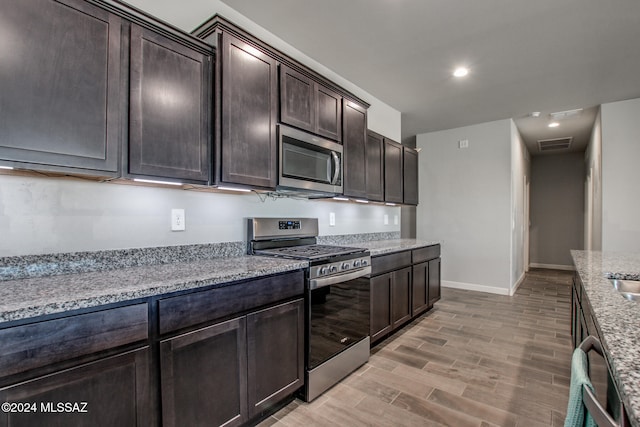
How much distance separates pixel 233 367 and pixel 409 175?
132 inches

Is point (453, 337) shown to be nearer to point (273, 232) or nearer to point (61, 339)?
point (273, 232)

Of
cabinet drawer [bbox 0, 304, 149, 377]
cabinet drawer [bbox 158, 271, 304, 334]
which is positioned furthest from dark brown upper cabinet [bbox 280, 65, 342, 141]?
cabinet drawer [bbox 0, 304, 149, 377]

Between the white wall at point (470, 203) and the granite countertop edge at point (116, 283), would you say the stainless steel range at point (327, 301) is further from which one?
the white wall at point (470, 203)

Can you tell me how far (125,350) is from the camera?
3.90 feet

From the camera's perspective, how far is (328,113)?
8.62 ft

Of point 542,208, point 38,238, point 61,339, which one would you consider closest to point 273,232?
point 38,238

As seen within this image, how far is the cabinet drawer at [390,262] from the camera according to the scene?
107 inches

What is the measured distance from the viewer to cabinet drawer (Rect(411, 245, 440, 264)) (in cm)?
337

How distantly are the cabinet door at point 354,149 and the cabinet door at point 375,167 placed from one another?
16 cm

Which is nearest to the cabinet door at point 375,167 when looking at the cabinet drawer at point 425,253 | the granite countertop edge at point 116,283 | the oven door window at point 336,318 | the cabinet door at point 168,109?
the cabinet drawer at point 425,253

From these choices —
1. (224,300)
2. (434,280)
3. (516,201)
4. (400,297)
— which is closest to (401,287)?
(400,297)

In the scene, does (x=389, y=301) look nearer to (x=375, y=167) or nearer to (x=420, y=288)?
(x=420, y=288)

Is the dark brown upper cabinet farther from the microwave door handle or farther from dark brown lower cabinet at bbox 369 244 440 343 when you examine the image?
dark brown lower cabinet at bbox 369 244 440 343

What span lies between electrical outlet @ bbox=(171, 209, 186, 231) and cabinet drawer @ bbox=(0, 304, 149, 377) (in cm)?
79
